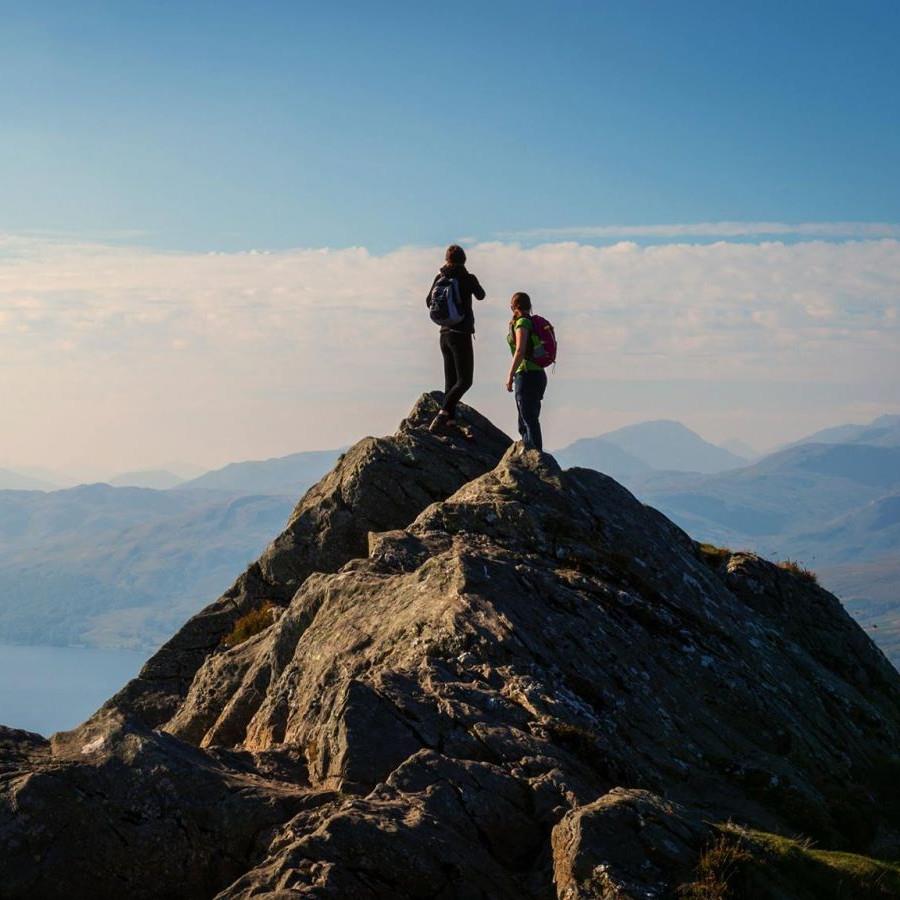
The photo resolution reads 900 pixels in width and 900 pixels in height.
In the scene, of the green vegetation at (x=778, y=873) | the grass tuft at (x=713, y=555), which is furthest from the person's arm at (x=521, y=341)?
the green vegetation at (x=778, y=873)

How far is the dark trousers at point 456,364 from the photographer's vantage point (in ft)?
95.7

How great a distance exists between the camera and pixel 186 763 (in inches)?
541

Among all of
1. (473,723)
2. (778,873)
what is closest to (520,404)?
(473,723)

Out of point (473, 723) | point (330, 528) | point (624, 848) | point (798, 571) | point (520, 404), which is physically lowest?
point (798, 571)

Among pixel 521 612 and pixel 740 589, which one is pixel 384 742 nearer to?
pixel 521 612

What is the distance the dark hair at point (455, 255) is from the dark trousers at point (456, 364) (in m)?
2.02

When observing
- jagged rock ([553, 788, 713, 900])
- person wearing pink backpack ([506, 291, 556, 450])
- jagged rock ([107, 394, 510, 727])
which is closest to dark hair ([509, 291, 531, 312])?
person wearing pink backpack ([506, 291, 556, 450])

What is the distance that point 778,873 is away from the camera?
473 inches

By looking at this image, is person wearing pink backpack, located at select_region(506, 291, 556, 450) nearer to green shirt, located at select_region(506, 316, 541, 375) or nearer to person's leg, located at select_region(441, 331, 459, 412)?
green shirt, located at select_region(506, 316, 541, 375)

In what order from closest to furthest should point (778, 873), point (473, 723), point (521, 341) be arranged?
1. point (778, 873)
2. point (473, 723)
3. point (521, 341)

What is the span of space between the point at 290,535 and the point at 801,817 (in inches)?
Result: 659

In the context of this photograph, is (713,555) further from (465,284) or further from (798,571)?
(465,284)

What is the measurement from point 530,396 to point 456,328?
3.30 meters

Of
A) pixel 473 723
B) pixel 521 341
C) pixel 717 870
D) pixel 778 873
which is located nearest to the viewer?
pixel 717 870
